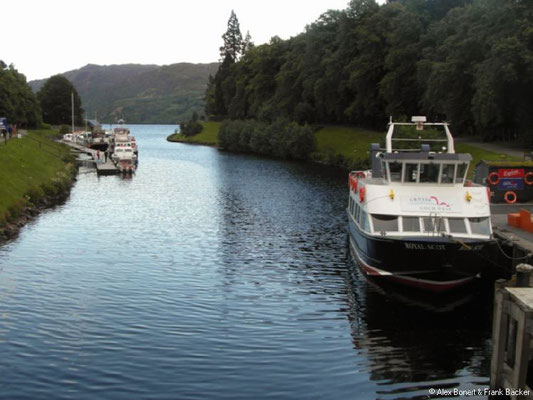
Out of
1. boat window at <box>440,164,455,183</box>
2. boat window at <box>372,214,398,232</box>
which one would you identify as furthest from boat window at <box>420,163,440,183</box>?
boat window at <box>372,214,398,232</box>

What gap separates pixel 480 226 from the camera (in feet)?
105

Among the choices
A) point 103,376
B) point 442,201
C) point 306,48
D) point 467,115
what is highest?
point 306,48

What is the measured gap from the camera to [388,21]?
4441 inches

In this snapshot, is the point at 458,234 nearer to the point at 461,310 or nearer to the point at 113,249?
the point at 461,310

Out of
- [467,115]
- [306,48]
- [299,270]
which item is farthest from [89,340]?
[306,48]

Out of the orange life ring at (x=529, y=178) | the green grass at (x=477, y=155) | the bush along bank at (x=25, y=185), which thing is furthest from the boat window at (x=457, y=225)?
the green grass at (x=477, y=155)

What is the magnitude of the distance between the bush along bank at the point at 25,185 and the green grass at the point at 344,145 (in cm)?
4679

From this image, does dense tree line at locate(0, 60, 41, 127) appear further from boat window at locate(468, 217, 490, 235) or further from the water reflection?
boat window at locate(468, 217, 490, 235)

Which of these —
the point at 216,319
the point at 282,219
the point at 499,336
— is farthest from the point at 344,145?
the point at 499,336

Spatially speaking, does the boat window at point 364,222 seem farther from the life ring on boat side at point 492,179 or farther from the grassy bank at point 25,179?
the grassy bank at point 25,179

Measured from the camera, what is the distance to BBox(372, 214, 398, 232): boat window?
3231 cm

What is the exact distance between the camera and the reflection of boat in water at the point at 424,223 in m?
30.0

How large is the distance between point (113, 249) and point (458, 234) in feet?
78.8

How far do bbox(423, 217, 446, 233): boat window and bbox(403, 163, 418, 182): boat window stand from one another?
3435 millimetres
